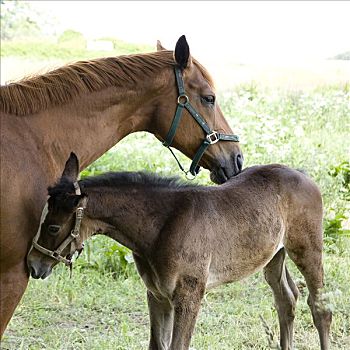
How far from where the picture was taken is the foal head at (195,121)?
3.72 metres

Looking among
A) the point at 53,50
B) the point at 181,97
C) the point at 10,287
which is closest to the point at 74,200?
the point at 10,287

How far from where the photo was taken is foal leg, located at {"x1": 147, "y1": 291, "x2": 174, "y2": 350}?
4.00 m

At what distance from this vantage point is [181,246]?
148 inches

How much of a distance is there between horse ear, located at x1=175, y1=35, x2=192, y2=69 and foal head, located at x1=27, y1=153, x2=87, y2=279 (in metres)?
0.80

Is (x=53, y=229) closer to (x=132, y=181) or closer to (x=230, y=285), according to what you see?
(x=132, y=181)

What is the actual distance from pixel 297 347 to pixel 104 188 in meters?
1.95

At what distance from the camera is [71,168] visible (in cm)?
340

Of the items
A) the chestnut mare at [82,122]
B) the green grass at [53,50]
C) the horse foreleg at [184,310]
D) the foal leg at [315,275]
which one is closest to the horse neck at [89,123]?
the chestnut mare at [82,122]

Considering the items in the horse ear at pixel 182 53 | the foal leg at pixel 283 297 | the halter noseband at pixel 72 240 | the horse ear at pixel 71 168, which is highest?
the horse ear at pixel 182 53

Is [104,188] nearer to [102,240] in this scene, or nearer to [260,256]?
[260,256]

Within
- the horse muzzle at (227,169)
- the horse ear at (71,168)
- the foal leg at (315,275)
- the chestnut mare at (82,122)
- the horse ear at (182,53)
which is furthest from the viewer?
the foal leg at (315,275)

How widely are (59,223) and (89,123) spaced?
56 centimetres

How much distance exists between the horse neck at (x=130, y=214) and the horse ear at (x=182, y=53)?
725 mm

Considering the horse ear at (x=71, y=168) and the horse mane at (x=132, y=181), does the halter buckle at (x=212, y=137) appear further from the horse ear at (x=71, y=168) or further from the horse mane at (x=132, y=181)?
the horse ear at (x=71, y=168)
